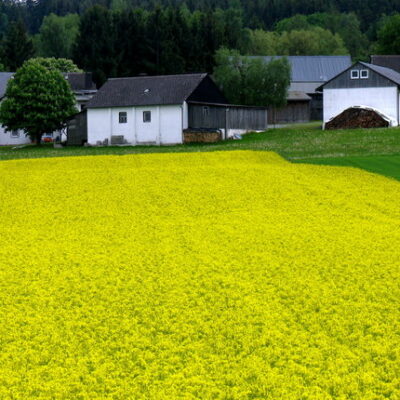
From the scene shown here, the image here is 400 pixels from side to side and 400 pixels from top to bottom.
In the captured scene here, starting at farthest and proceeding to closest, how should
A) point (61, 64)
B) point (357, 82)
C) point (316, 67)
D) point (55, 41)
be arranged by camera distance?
point (55, 41) → point (316, 67) → point (61, 64) → point (357, 82)

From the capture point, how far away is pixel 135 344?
34.9 ft

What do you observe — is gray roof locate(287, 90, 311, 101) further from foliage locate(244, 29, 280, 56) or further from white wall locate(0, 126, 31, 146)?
foliage locate(244, 29, 280, 56)

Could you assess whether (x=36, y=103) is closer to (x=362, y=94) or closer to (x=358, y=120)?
(x=358, y=120)

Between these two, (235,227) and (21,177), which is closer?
(235,227)

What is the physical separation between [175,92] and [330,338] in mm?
52660

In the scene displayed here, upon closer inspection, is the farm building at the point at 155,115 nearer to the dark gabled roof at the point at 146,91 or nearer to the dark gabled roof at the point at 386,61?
the dark gabled roof at the point at 146,91

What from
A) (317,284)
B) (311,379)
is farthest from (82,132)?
(311,379)

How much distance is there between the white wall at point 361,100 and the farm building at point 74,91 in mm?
28617

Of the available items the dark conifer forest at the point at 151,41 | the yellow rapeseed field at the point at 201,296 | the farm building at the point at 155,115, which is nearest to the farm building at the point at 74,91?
the dark conifer forest at the point at 151,41

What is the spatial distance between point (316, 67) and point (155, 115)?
49329 mm

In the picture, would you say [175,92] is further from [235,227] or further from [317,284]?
[317,284]

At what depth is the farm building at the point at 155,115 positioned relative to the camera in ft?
198

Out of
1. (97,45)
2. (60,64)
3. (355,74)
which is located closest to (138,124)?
(355,74)

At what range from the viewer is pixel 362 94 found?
2564 inches
